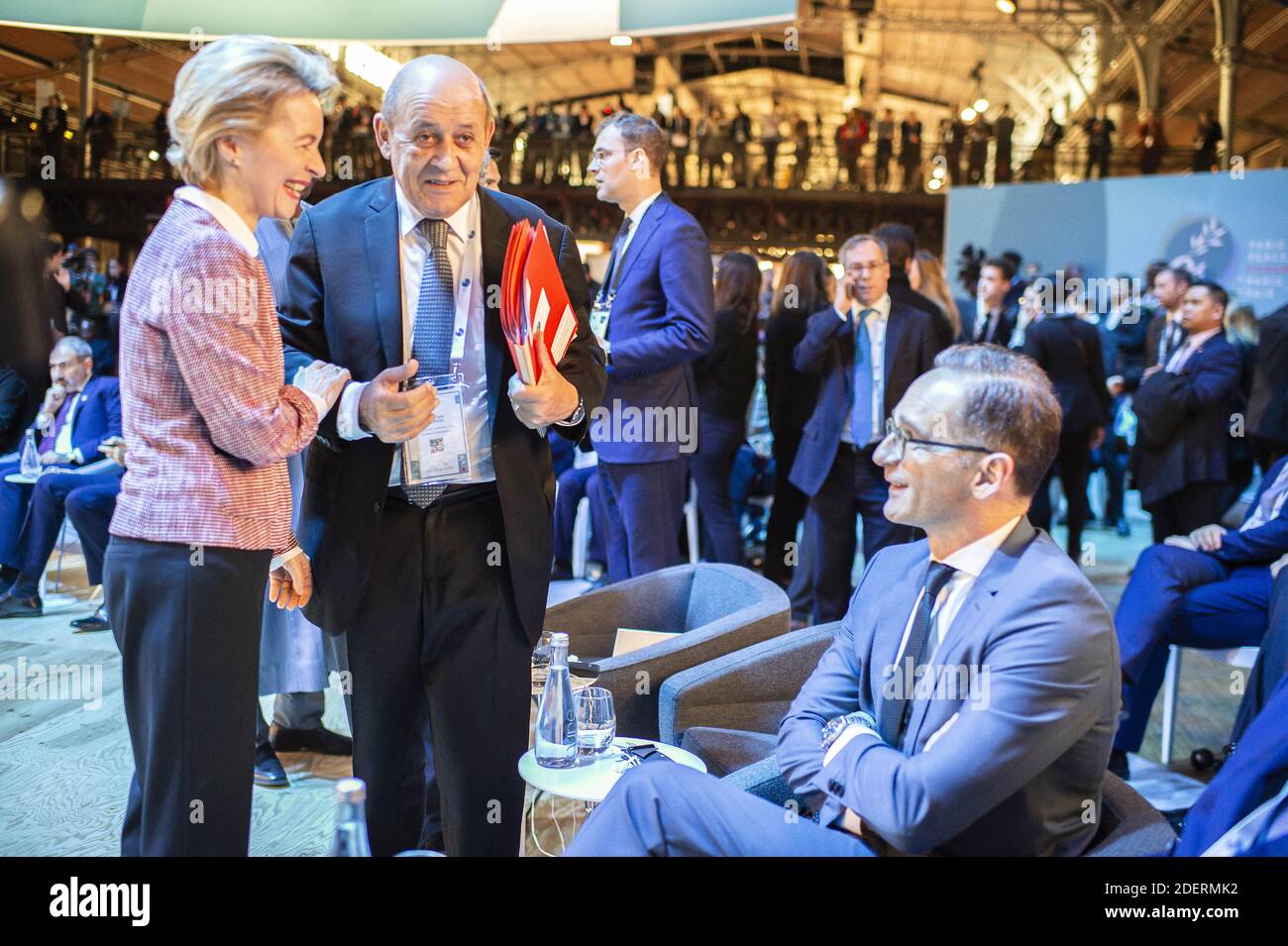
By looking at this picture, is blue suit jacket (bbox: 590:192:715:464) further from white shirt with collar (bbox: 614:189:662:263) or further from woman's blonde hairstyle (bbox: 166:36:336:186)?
woman's blonde hairstyle (bbox: 166:36:336:186)

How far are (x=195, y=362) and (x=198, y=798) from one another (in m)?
0.63

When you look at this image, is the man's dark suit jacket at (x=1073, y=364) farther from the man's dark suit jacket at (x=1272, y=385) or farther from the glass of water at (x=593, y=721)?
the glass of water at (x=593, y=721)

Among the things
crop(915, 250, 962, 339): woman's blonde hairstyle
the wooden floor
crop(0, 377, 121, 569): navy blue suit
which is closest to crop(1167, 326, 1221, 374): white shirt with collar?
crop(915, 250, 962, 339): woman's blonde hairstyle

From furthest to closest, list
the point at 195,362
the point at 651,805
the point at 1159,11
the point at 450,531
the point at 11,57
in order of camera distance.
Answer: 1. the point at 1159,11
2. the point at 11,57
3. the point at 450,531
4. the point at 651,805
5. the point at 195,362

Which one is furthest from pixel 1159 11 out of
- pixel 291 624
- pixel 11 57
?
pixel 291 624

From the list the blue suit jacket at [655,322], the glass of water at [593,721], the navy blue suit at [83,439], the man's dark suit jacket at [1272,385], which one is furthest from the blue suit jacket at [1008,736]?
the navy blue suit at [83,439]

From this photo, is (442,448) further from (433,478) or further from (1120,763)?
(1120,763)

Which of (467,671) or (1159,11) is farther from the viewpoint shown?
(1159,11)

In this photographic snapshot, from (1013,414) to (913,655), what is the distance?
42 centimetres

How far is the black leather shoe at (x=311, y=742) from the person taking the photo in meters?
3.51

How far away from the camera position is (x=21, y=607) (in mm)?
4953

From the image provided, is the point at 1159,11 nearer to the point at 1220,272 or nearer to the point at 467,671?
the point at 1220,272

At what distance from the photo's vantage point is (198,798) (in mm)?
1556

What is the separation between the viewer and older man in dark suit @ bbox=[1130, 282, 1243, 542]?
15.9 feet
